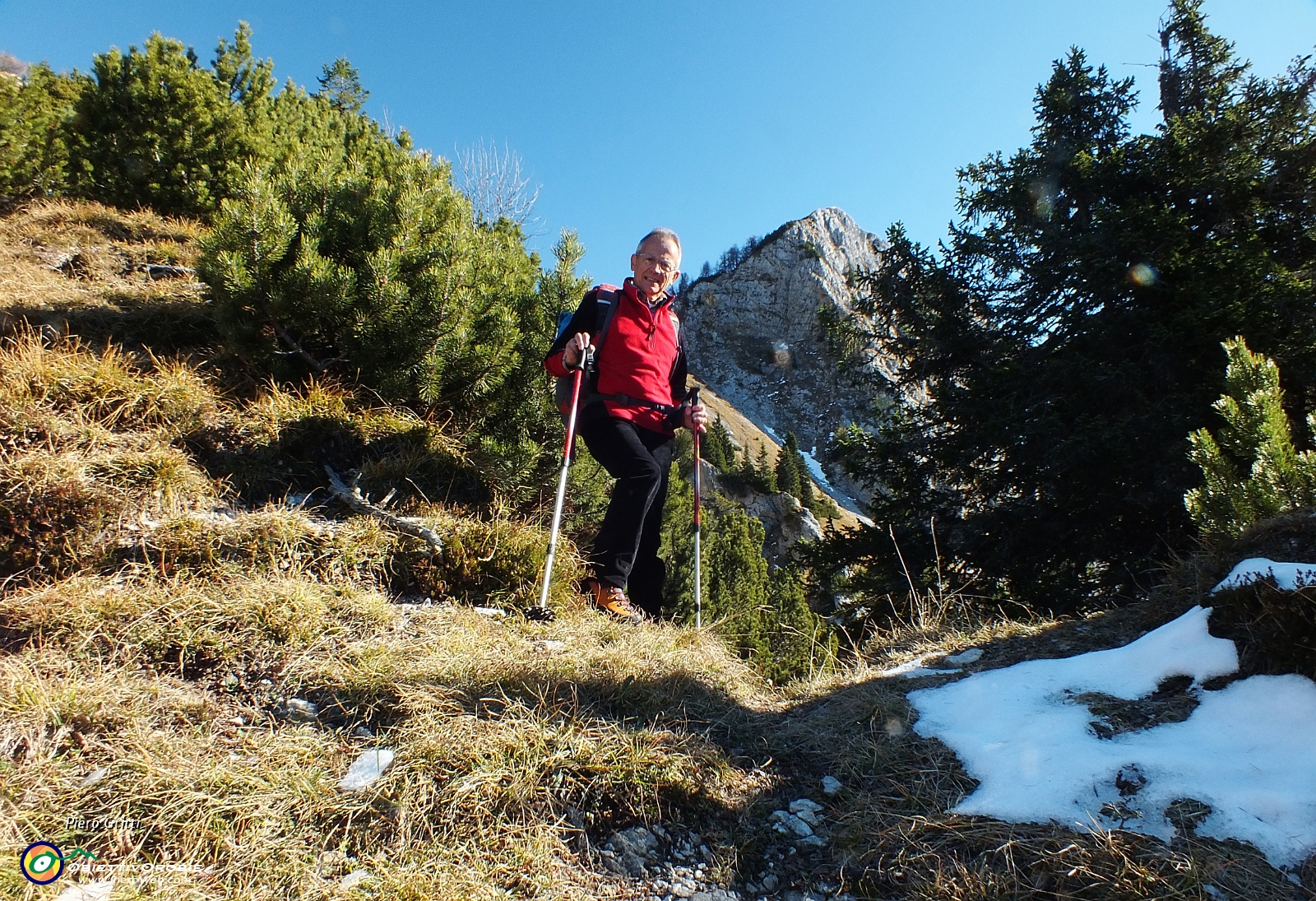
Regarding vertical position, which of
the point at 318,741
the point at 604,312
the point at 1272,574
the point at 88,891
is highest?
the point at 604,312

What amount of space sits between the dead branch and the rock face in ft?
270

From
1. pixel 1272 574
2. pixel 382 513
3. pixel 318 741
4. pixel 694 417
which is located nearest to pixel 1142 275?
pixel 1272 574

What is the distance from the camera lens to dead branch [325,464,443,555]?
13.3 feet

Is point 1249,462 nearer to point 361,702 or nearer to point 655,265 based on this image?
point 655,265

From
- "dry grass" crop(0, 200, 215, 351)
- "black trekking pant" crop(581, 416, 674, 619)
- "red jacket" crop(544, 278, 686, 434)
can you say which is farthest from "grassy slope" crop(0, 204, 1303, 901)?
"red jacket" crop(544, 278, 686, 434)

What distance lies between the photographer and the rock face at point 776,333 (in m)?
86.5

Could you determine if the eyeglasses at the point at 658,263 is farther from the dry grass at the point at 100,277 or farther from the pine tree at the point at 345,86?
the pine tree at the point at 345,86

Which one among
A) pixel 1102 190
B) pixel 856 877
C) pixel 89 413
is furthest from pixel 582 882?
pixel 1102 190

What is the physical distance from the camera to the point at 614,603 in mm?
3992

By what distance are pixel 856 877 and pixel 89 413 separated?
468 cm

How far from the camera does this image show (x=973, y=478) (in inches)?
332

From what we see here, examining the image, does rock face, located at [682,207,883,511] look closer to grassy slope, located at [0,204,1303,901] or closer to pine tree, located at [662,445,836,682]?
pine tree, located at [662,445,836,682]

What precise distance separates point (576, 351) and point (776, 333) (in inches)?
3543

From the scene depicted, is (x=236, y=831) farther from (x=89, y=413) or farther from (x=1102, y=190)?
(x=1102, y=190)
